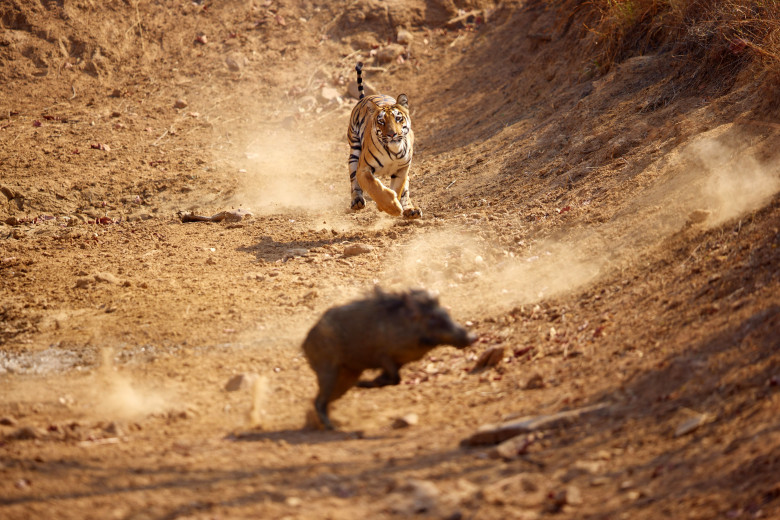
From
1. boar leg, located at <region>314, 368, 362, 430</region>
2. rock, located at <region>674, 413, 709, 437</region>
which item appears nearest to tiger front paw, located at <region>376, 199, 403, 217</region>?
boar leg, located at <region>314, 368, 362, 430</region>

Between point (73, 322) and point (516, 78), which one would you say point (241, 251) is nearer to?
point (73, 322)

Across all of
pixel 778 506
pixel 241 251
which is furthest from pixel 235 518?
pixel 241 251

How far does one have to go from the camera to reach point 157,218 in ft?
39.7

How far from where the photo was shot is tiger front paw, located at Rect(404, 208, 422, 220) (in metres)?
10.5

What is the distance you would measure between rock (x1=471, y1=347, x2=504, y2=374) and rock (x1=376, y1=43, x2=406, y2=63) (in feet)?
41.5

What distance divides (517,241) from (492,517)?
5359 mm

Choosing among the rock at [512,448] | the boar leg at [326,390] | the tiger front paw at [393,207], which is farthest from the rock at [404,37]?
the rock at [512,448]

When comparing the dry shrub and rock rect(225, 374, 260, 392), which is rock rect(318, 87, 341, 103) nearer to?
the dry shrub

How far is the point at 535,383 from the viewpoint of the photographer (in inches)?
221

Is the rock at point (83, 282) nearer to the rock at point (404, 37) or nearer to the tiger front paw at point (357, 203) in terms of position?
the tiger front paw at point (357, 203)

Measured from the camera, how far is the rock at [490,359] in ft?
20.5

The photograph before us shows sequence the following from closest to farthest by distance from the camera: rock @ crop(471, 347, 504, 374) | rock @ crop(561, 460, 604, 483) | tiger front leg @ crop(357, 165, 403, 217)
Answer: rock @ crop(561, 460, 604, 483)
rock @ crop(471, 347, 504, 374)
tiger front leg @ crop(357, 165, 403, 217)

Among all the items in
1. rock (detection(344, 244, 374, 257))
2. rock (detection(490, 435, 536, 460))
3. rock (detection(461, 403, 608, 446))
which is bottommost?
rock (detection(490, 435, 536, 460))

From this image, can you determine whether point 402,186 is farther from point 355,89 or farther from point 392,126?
point 355,89
